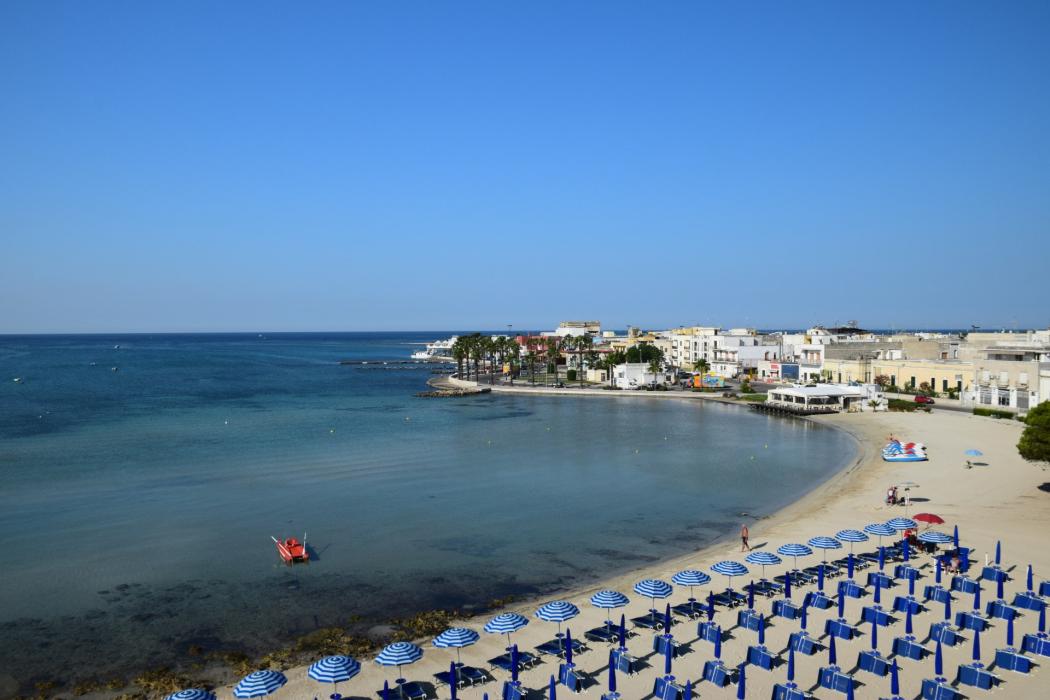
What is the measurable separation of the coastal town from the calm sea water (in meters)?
17.4

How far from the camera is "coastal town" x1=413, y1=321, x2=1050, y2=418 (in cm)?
7856

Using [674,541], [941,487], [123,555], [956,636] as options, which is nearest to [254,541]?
[123,555]

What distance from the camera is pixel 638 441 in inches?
2621

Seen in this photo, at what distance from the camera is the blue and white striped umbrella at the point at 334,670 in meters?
18.0

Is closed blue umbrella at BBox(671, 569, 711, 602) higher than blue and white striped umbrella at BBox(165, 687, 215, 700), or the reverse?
closed blue umbrella at BBox(671, 569, 711, 602)

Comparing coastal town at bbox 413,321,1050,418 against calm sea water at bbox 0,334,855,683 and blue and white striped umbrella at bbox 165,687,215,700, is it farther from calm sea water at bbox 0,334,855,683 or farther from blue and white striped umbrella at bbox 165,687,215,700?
blue and white striped umbrella at bbox 165,687,215,700

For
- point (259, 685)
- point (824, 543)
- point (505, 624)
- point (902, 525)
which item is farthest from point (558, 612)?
point (902, 525)

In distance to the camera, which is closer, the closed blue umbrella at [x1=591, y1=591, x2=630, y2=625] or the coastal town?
the closed blue umbrella at [x1=591, y1=591, x2=630, y2=625]

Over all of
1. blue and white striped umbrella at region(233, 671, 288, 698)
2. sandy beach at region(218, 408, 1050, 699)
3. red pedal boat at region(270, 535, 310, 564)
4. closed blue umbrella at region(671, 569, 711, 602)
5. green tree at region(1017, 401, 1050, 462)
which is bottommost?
red pedal boat at region(270, 535, 310, 564)

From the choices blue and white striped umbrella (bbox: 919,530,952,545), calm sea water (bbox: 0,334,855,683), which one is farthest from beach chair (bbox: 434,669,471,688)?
blue and white striped umbrella (bbox: 919,530,952,545)

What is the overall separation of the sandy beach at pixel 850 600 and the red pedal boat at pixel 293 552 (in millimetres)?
10213

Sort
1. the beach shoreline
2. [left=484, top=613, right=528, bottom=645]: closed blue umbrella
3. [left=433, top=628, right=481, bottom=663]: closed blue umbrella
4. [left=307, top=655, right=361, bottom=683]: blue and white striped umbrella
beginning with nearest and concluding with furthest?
[left=307, top=655, right=361, bottom=683]: blue and white striped umbrella < [left=433, top=628, right=481, bottom=663]: closed blue umbrella < the beach shoreline < [left=484, top=613, right=528, bottom=645]: closed blue umbrella

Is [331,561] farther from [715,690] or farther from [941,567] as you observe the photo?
[941,567]

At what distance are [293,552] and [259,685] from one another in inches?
566
